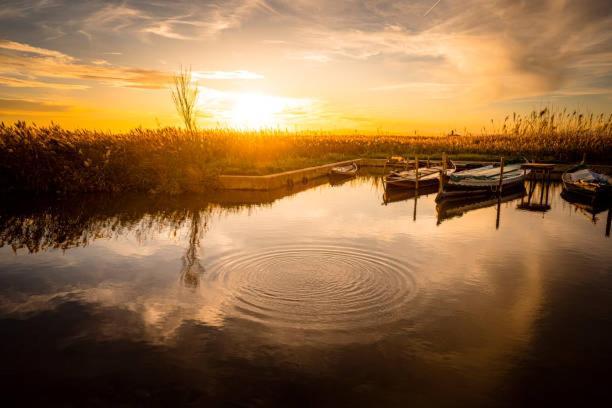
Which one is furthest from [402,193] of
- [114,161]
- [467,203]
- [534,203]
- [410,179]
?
[114,161]

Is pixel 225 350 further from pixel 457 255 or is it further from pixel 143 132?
pixel 143 132

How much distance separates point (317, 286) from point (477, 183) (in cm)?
1664

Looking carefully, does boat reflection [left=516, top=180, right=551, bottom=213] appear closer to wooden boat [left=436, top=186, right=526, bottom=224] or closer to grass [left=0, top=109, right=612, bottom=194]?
wooden boat [left=436, top=186, right=526, bottom=224]

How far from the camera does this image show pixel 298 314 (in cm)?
682

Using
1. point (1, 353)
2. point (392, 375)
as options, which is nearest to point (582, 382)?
point (392, 375)

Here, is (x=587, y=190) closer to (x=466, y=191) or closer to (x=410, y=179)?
(x=466, y=191)

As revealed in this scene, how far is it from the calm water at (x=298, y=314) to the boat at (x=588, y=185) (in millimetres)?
8910

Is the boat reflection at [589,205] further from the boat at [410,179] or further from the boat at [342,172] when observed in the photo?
the boat at [342,172]

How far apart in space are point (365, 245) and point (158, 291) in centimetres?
525

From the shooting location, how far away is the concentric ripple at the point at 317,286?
22.3 ft

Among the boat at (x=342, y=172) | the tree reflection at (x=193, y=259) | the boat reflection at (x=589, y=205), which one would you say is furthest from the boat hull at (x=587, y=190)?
the tree reflection at (x=193, y=259)

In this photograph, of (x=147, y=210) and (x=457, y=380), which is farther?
(x=147, y=210)

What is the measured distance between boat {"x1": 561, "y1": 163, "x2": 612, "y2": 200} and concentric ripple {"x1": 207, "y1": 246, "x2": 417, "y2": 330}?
15.9 m

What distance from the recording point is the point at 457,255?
35.4 feet
